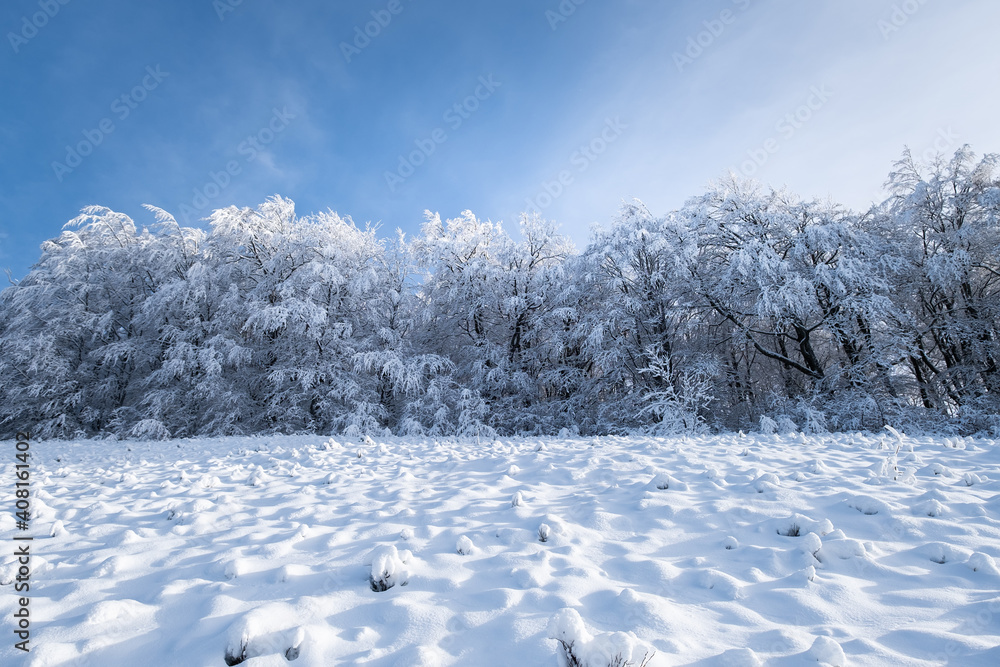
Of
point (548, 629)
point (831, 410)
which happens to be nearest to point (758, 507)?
point (548, 629)

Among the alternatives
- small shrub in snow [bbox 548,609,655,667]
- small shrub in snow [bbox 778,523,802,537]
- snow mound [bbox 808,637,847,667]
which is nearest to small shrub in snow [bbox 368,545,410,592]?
small shrub in snow [bbox 548,609,655,667]

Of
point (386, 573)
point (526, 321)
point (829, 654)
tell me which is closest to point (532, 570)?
point (386, 573)

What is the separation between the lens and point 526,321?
16.0 meters

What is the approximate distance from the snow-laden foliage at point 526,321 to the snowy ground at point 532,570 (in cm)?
728

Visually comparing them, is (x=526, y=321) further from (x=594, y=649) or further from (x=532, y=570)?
(x=594, y=649)

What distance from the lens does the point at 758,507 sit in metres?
3.22

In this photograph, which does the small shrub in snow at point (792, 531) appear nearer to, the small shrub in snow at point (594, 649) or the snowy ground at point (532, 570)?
the snowy ground at point (532, 570)

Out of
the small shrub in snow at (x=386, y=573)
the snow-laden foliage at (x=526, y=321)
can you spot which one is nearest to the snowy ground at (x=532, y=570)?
the small shrub in snow at (x=386, y=573)

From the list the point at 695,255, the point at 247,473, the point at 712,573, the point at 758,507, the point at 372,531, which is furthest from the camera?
the point at 695,255

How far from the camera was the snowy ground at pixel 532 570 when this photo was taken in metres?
1.71

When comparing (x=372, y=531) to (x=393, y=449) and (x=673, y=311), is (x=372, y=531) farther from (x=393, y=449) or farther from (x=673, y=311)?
(x=673, y=311)

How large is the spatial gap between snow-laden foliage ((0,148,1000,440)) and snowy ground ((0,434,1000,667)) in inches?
287

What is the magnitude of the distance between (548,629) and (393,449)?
19.5 feet

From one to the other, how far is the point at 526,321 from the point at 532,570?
45.2 feet
